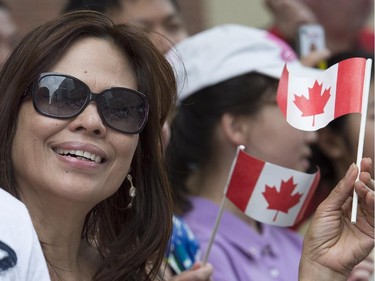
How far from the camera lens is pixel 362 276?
12.1 ft

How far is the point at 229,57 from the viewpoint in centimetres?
385

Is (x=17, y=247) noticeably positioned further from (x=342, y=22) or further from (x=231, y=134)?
(x=342, y=22)

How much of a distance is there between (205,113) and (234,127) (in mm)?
126

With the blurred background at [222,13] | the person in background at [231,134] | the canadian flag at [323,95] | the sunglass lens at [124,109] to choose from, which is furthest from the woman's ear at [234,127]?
the blurred background at [222,13]

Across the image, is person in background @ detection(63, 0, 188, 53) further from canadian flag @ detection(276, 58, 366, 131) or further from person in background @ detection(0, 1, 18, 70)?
canadian flag @ detection(276, 58, 366, 131)

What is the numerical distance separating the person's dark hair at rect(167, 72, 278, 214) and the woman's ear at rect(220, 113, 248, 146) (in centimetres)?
2

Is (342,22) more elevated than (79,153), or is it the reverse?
(79,153)

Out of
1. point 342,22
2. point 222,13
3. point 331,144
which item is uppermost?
point 342,22

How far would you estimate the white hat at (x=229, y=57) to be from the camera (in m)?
3.83

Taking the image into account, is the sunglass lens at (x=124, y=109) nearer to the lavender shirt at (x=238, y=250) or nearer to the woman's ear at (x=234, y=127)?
the lavender shirt at (x=238, y=250)

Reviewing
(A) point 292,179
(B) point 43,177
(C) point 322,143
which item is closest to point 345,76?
(A) point 292,179

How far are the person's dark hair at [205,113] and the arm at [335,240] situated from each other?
3.68 feet

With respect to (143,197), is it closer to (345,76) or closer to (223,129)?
(345,76)

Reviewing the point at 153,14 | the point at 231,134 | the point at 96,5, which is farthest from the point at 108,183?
the point at 153,14
